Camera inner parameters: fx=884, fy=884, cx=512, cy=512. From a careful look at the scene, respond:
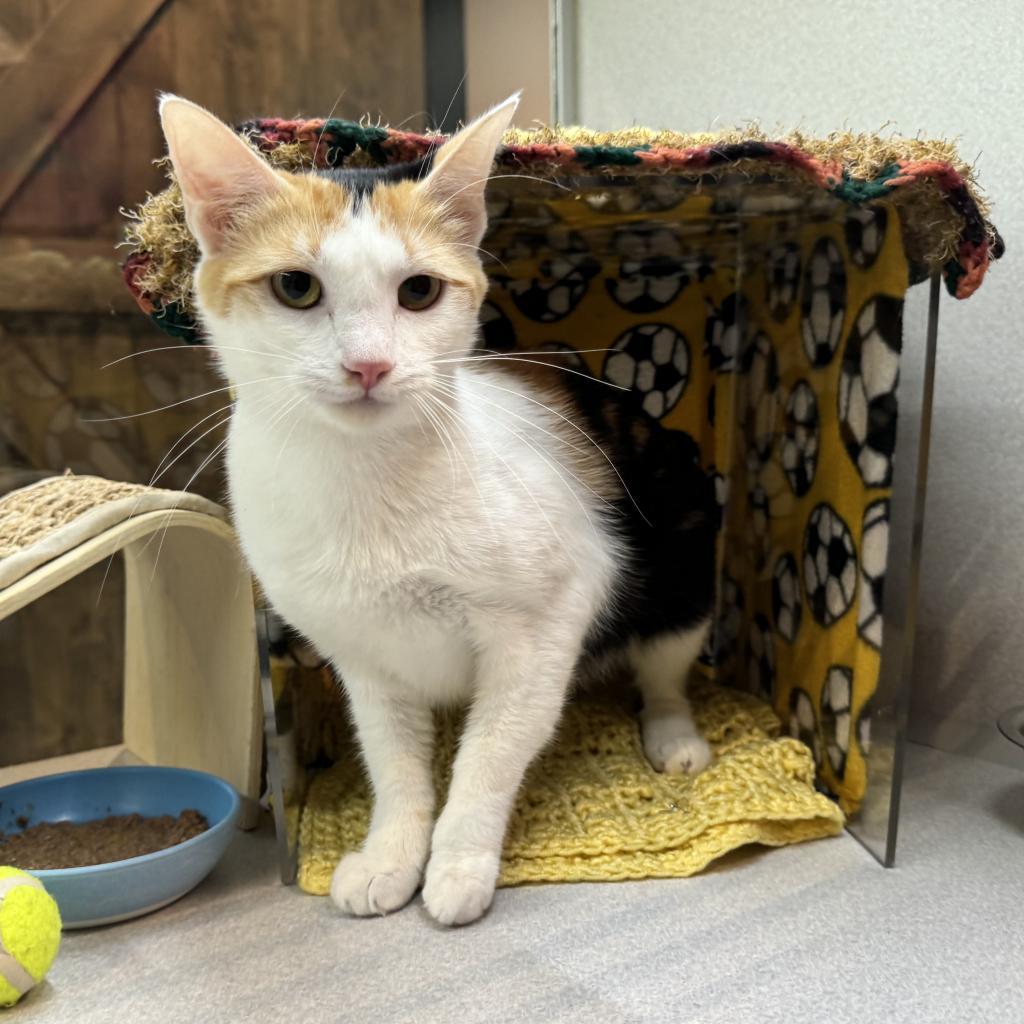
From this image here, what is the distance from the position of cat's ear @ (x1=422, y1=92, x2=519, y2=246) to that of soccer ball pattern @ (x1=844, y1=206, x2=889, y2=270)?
0.47m

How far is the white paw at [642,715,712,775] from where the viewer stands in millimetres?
1258

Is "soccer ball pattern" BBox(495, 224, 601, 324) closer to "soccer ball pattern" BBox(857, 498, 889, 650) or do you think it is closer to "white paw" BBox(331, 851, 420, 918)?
"soccer ball pattern" BBox(857, 498, 889, 650)

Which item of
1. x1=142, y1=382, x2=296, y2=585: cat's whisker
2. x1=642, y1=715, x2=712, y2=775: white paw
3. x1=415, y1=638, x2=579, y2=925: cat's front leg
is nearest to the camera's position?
x1=142, y1=382, x2=296, y2=585: cat's whisker

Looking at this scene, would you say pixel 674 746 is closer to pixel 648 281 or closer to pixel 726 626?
pixel 726 626

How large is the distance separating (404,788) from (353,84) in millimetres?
1570

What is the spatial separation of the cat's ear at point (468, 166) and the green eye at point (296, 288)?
155 mm

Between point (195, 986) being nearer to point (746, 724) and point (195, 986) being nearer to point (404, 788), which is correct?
point (404, 788)

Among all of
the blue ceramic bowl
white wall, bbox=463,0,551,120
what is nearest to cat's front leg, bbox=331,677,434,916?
the blue ceramic bowl

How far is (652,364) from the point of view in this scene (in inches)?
61.2

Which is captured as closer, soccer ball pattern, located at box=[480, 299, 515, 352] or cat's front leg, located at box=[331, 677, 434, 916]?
cat's front leg, located at box=[331, 677, 434, 916]

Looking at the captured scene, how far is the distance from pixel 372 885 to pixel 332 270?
2.18ft

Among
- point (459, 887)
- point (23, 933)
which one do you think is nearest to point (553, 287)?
point (459, 887)

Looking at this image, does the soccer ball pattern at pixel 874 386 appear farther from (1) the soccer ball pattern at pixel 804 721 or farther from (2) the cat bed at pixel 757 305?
(1) the soccer ball pattern at pixel 804 721

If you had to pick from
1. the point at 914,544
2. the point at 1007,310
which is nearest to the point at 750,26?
the point at 1007,310
